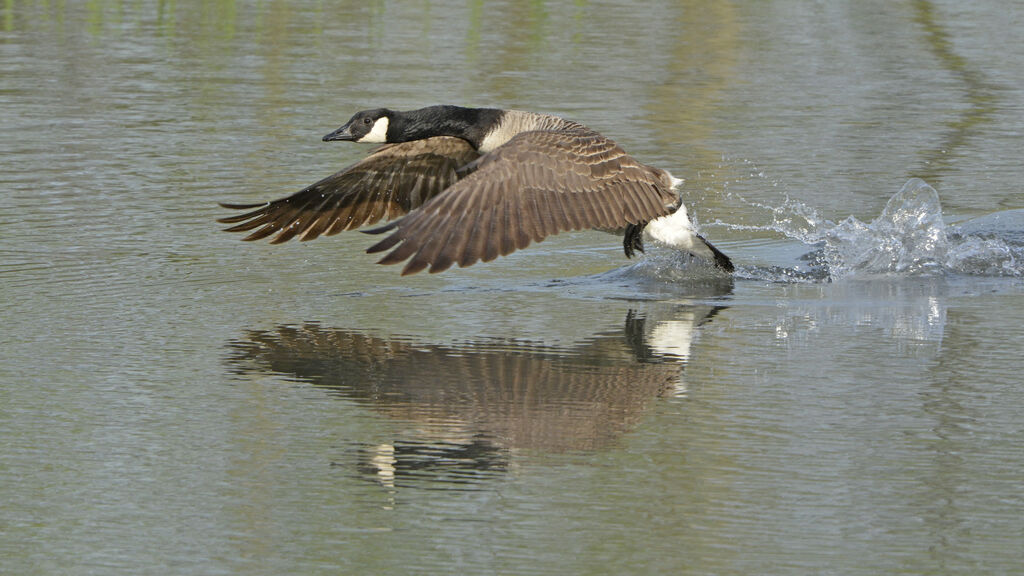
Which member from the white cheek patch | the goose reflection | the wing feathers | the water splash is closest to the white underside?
the wing feathers

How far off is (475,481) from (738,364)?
178cm

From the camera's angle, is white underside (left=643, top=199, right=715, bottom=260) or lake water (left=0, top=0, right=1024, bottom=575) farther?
white underside (left=643, top=199, right=715, bottom=260)

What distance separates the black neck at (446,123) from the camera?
7590 millimetres

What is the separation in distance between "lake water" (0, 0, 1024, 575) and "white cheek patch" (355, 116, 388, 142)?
66 centimetres

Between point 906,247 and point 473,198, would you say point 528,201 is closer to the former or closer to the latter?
point 473,198

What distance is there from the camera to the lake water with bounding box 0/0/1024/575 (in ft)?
14.0

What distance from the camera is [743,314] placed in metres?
7.06

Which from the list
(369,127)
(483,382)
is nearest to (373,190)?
(369,127)

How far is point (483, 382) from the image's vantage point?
5.77 m

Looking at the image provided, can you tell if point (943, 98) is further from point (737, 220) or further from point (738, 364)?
point (738, 364)

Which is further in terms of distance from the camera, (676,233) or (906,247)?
(906,247)

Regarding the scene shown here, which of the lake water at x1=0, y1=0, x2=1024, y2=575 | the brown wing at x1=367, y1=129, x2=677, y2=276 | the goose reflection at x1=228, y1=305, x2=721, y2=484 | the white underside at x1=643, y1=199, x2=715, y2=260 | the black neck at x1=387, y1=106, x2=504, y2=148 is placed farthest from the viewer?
the white underside at x1=643, y1=199, x2=715, y2=260

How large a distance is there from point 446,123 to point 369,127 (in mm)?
387

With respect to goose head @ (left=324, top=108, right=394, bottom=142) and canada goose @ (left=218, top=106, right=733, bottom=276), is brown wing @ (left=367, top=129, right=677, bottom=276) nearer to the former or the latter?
canada goose @ (left=218, top=106, right=733, bottom=276)
